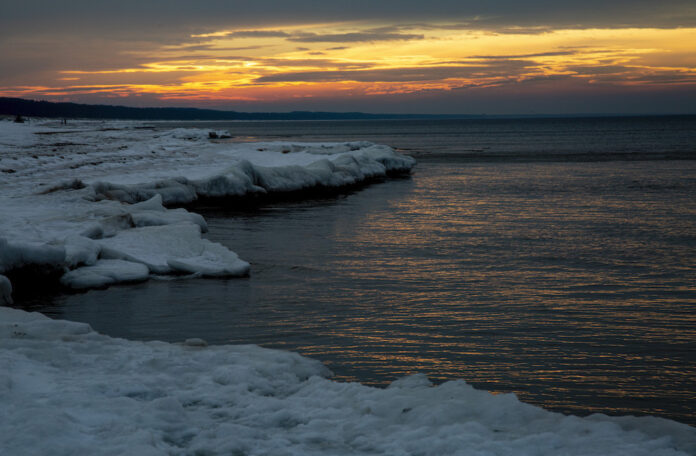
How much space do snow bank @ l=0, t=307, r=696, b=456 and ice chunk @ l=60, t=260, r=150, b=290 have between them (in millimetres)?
4525

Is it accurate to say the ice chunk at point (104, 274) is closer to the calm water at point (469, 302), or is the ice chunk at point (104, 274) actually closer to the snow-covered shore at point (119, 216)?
the snow-covered shore at point (119, 216)

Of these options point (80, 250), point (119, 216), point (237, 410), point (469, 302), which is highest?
point (119, 216)

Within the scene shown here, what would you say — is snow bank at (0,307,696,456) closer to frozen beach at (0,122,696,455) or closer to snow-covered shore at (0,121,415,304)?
frozen beach at (0,122,696,455)

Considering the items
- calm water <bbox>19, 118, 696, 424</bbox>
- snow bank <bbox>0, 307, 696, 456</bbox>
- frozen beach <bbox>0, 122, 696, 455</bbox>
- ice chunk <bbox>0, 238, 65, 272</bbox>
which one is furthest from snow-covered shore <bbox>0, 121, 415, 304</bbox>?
snow bank <bbox>0, 307, 696, 456</bbox>

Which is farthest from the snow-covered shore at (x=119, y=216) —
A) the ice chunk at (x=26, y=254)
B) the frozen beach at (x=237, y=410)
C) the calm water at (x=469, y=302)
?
the frozen beach at (x=237, y=410)

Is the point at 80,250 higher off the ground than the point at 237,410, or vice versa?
the point at 80,250

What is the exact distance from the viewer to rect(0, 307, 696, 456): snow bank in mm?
4816

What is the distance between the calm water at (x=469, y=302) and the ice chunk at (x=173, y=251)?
52 centimetres

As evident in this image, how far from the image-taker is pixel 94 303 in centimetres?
1070

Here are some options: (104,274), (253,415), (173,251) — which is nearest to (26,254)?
(104,274)

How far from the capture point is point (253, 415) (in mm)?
5680

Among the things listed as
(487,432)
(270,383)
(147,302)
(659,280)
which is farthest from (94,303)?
(659,280)

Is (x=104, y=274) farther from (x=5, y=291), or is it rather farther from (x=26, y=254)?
(x=5, y=291)

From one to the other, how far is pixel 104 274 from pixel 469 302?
6648mm
